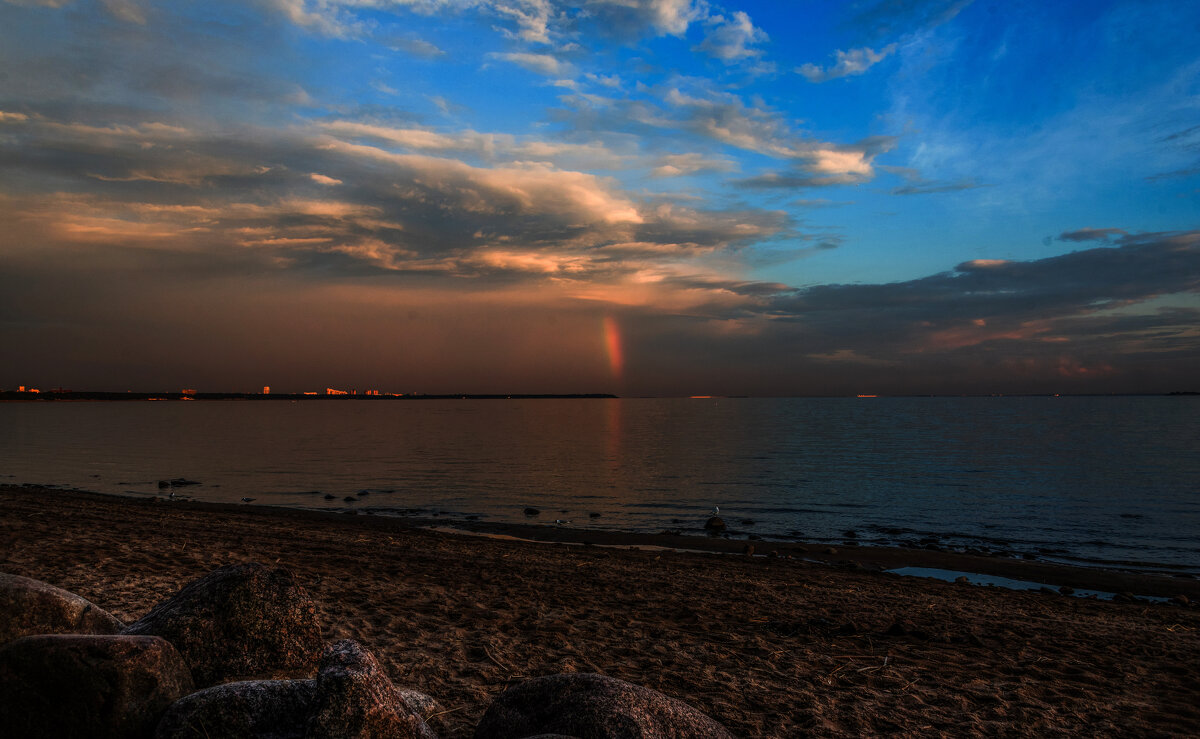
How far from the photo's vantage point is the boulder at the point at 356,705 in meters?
3.44

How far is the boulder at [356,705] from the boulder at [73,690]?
50.0 inches

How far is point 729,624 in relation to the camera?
33.7ft

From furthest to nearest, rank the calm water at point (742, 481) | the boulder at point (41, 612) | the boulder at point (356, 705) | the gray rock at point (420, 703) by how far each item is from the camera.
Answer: the calm water at point (742, 481) → the gray rock at point (420, 703) → the boulder at point (41, 612) → the boulder at point (356, 705)

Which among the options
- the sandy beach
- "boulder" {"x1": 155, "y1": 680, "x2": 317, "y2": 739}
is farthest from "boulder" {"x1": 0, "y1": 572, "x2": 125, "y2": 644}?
the sandy beach

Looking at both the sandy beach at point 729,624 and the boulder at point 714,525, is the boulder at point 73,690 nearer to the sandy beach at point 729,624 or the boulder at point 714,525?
the sandy beach at point 729,624

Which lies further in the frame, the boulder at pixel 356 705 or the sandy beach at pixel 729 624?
the sandy beach at pixel 729 624

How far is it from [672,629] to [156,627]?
6.80m

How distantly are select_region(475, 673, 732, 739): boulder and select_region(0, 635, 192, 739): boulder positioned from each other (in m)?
2.08

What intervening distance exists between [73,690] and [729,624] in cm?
841

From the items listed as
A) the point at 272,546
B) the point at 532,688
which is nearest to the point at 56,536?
the point at 272,546

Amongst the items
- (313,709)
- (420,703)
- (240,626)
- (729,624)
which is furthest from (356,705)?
(729,624)

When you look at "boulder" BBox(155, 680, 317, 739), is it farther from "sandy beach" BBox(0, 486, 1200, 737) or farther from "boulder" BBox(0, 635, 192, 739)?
"sandy beach" BBox(0, 486, 1200, 737)

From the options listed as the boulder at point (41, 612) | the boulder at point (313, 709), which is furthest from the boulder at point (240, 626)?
the boulder at point (313, 709)

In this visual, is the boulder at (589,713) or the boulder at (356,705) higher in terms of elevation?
the boulder at (356,705)
